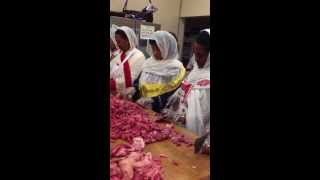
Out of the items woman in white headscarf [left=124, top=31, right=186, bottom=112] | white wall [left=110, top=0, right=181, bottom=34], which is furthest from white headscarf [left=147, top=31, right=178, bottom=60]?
white wall [left=110, top=0, right=181, bottom=34]

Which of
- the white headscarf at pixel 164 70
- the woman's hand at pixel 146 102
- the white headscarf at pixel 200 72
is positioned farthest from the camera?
the white headscarf at pixel 164 70

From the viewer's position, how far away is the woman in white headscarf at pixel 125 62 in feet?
6.03

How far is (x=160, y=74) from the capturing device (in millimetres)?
1761

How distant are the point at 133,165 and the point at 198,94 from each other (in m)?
0.59

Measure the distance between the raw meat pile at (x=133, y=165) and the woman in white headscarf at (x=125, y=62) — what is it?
2.88 ft

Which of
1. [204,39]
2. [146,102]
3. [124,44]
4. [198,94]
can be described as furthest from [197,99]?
[124,44]

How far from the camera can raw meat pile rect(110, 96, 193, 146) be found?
1.05m

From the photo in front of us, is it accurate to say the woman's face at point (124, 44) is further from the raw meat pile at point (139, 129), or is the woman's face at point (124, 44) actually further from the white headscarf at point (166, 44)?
the raw meat pile at point (139, 129)

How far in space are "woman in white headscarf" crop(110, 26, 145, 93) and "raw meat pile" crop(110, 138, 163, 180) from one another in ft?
2.88

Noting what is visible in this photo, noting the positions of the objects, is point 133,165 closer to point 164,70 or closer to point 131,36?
point 164,70

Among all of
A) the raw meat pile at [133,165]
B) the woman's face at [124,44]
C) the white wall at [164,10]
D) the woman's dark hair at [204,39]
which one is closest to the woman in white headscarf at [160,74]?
the white wall at [164,10]

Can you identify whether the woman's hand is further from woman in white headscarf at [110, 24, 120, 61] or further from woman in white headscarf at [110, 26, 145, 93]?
woman in white headscarf at [110, 24, 120, 61]
